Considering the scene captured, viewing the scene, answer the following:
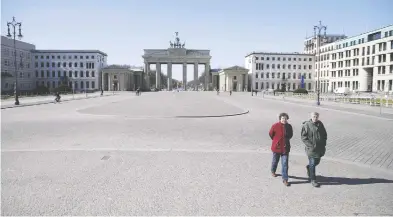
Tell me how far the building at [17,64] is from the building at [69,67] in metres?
4.01

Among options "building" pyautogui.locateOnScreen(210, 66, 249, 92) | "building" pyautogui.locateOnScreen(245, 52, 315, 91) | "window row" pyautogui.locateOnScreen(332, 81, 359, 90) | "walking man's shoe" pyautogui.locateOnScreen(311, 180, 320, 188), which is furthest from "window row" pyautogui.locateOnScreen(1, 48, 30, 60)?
"walking man's shoe" pyautogui.locateOnScreen(311, 180, 320, 188)

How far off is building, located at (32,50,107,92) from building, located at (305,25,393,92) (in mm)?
84101

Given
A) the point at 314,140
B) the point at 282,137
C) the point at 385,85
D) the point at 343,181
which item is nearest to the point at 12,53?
the point at 385,85

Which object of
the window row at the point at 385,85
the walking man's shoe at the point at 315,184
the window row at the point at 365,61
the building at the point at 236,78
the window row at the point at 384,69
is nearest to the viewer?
the walking man's shoe at the point at 315,184

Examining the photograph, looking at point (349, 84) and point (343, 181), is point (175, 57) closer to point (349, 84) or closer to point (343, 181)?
point (349, 84)

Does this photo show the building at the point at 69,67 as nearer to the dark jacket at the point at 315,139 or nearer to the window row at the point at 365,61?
the window row at the point at 365,61

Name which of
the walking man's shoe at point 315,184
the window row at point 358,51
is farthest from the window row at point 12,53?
the walking man's shoe at point 315,184

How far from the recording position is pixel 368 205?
539 centimetres

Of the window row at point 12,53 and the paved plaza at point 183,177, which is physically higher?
the window row at point 12,53

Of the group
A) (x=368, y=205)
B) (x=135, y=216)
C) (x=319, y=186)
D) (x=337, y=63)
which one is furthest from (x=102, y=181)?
(x=337, y=63)

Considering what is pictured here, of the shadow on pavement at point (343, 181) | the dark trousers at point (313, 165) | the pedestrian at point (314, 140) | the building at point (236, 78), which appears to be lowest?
the shadow on pavement at point (343, 181)

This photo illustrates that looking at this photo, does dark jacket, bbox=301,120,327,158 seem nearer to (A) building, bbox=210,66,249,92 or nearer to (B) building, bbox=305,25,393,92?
(B) building, bbox=305,25,393,92

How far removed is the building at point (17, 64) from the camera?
84.8 metres

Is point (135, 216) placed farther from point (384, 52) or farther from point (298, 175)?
point (384, 52)
